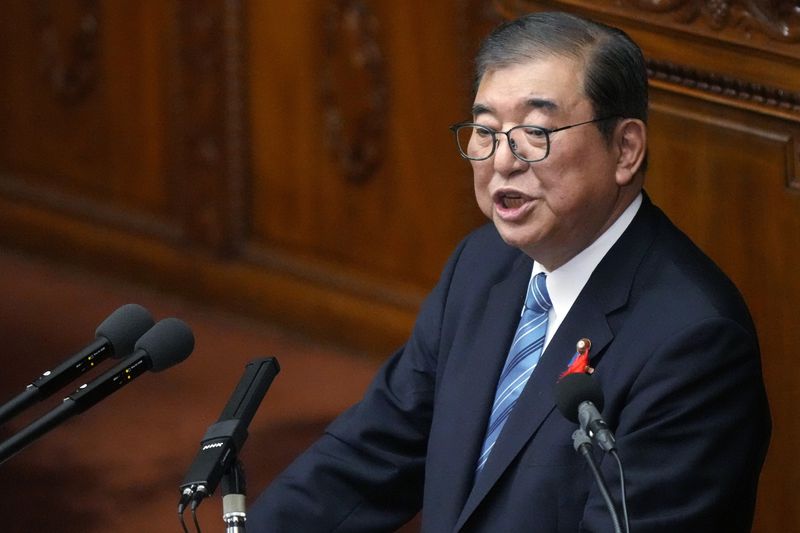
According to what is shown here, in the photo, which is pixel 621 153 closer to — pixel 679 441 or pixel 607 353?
pixel 607 353

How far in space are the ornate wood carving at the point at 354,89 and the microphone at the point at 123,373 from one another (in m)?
2.96

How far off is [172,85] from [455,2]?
1.35 meters

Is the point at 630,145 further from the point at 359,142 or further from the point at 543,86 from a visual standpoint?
the point at 359,142

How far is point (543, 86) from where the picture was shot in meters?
2.77

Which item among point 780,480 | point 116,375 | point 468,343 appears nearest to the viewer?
point 116,375

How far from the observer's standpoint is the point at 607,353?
278 cm

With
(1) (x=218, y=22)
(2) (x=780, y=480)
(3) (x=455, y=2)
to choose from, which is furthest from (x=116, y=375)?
(1) (x=218, y=22)

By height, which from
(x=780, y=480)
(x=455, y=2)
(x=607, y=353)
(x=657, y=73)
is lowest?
(x=780, y=480)

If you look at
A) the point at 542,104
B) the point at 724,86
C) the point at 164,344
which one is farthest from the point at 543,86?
the point at 724,86

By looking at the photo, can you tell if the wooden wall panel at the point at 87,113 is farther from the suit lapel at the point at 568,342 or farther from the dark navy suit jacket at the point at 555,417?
the suit lapel at the point at 568,342

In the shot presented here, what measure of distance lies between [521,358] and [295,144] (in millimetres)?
2904

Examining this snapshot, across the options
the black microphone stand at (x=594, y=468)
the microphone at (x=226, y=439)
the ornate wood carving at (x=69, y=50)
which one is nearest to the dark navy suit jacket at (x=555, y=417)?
the black microphone stand at (x=594, y=468)

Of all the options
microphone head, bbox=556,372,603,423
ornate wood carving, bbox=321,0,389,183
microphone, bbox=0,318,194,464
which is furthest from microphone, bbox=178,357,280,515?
ornate wood carving, bbox=321,0,389,183

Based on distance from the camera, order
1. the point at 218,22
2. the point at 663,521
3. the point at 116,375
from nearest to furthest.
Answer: the point at 116,375, the point at 663,521, the point at 218,22
